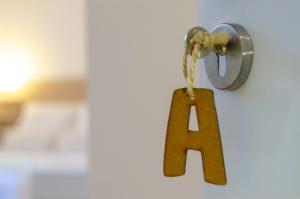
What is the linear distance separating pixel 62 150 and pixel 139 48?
8.97 feet

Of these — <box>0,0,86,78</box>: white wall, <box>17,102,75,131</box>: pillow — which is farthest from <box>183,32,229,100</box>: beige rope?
<box>0,0,86,78</box>: white wall

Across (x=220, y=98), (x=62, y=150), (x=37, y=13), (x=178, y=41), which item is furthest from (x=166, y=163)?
(x=37, y=13)

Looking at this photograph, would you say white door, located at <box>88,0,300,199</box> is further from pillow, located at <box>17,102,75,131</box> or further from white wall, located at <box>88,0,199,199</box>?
pillow, located at <box>17,102,75,131</box>

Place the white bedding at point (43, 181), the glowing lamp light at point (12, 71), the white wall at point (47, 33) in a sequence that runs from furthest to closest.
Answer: the glowing lamp light at point (12, 71) → the white wall at point (47, 33) → the white bedding at point (43, 181)

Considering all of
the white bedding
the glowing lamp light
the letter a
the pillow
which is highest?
the letter a

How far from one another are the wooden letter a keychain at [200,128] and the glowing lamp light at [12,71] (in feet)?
13.4

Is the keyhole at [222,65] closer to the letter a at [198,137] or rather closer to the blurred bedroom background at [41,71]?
the letter a at [198,137]

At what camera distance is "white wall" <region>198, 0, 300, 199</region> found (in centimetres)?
34

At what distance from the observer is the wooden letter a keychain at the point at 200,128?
1.20ft

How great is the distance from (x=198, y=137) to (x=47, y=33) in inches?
159

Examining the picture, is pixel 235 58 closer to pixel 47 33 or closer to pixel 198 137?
pixel 198 137

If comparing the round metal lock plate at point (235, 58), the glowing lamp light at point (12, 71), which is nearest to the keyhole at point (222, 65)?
the round metal lock plate at point (235, 58)

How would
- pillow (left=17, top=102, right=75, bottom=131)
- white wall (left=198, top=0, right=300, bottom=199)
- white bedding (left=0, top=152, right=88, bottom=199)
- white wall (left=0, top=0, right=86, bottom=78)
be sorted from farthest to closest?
white wall (left=0, top=0, right=86, bottom=78) < pillow (left=17, top=102, right=75, bottom=131) < white bedding (left=0, top=152, right=88, bottom=199) < white wall (left=198, top=0, right=300, bottom=199)

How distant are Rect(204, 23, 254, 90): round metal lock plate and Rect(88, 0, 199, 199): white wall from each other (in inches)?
17.3
